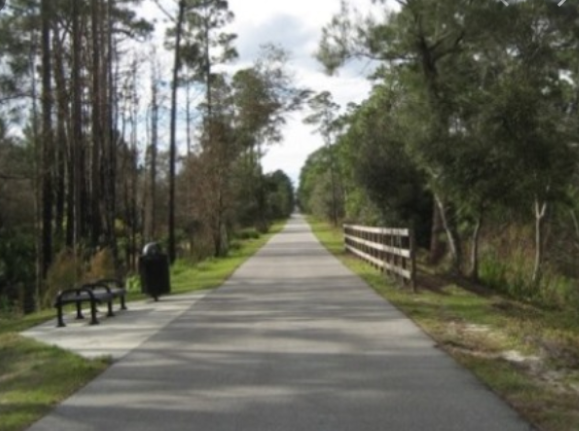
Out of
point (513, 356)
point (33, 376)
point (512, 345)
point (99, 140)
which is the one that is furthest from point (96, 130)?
point (513, 356)

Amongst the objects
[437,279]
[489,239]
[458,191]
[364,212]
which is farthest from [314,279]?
[364,212]

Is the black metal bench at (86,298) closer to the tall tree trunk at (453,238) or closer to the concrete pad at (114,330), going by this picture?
the concrete pad at (114,330)

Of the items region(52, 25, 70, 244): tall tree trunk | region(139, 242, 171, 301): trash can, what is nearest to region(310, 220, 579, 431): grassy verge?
region(139, 242, 171, 301): trash can

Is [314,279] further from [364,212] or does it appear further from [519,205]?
[364,212]

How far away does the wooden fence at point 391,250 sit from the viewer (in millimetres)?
18500

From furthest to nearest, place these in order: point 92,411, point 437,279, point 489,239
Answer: point 489,239 < point 437,279 < point 92,411

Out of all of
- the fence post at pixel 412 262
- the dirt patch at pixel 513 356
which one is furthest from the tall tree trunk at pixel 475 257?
the dirt patch at pixel 513 356

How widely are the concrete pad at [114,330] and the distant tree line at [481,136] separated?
6.80 meters

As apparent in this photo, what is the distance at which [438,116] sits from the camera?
65.6 ft

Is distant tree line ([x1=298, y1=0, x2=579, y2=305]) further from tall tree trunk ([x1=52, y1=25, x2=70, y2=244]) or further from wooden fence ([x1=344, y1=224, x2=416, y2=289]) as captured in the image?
tall tree trunk ([x1=52, y1=25, x2=70, y2=244])

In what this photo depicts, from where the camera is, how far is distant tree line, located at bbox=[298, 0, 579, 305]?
17453mm

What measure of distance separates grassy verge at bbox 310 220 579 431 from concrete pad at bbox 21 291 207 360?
4.01 meters

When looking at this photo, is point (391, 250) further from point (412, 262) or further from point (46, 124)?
point (46, 124)

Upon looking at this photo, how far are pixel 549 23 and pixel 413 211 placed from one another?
9.52 meters
